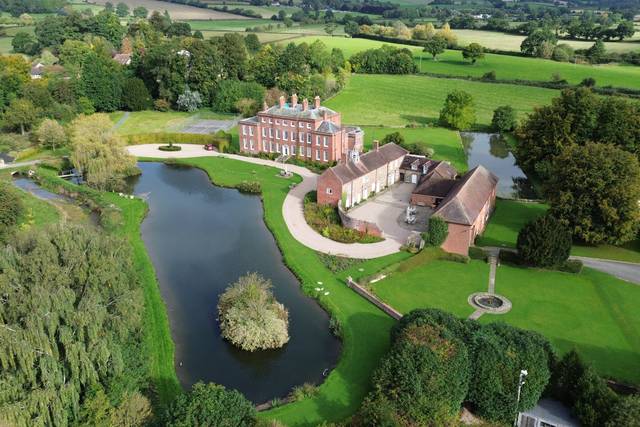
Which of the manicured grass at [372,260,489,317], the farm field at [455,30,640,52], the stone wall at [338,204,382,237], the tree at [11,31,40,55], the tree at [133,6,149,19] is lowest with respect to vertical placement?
the manicured grass at [372,260,489,317]

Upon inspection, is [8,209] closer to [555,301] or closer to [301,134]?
[301,134]

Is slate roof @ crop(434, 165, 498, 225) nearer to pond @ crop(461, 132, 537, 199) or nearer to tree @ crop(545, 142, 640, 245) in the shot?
tree @ crop(545, 142, 640, 245)

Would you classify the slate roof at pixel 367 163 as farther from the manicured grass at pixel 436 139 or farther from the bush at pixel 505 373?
the bush at pixel 505 373

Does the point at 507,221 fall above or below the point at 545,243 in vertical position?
below

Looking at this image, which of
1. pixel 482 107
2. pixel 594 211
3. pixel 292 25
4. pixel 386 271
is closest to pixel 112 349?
pixel 386 271

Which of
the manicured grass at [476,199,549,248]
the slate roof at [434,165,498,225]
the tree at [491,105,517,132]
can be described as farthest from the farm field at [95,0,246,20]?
the manicured grass at [476,199,549,248]

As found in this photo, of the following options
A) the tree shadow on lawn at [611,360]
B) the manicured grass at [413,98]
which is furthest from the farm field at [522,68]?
the tree shadow on lawn at [611,360]

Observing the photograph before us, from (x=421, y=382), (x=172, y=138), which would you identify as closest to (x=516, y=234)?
(x=421, y=382)
